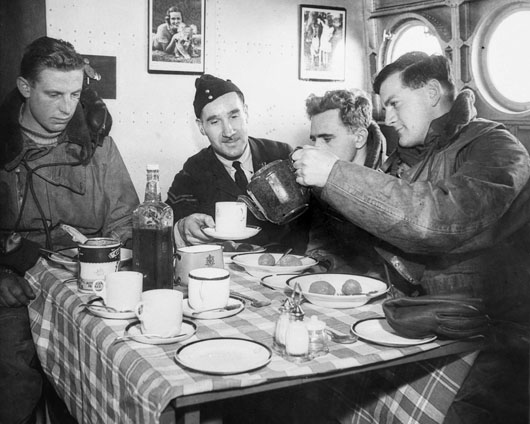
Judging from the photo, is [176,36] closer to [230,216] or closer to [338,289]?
[230,216]

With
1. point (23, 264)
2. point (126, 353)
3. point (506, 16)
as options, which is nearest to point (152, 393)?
point (126, 353)

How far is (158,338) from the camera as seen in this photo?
131cm

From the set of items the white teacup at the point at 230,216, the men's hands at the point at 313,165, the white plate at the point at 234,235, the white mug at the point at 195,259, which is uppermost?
the men's hands at the point at 313,165

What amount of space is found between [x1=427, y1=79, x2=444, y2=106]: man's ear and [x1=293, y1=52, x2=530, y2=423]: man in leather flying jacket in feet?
0.64

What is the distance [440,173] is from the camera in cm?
172

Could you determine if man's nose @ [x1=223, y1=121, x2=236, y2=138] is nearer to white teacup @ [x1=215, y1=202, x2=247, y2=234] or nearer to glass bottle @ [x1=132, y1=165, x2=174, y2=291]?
white teacup @ [x1=215, y1=202, x2=247, y2=234]

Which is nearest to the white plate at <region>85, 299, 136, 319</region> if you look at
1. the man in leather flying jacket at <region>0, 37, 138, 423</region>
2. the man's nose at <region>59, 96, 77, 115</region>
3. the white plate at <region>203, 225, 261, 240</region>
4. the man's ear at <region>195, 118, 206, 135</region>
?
the white plate at <region>203, 225, 261, 240</region>

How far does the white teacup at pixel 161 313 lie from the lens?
1.32m

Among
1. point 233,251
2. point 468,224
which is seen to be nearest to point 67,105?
point 233,251

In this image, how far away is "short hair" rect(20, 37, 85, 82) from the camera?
2.61 m

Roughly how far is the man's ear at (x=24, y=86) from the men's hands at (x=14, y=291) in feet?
2.75

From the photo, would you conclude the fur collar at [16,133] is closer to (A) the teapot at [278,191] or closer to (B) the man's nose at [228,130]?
(B) the man's nose at [228,130]

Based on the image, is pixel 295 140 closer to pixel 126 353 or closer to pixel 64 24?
pixel 64 24

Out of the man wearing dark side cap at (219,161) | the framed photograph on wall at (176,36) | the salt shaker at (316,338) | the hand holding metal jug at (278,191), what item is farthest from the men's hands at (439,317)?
the framed photograph on wall at (176,36)
